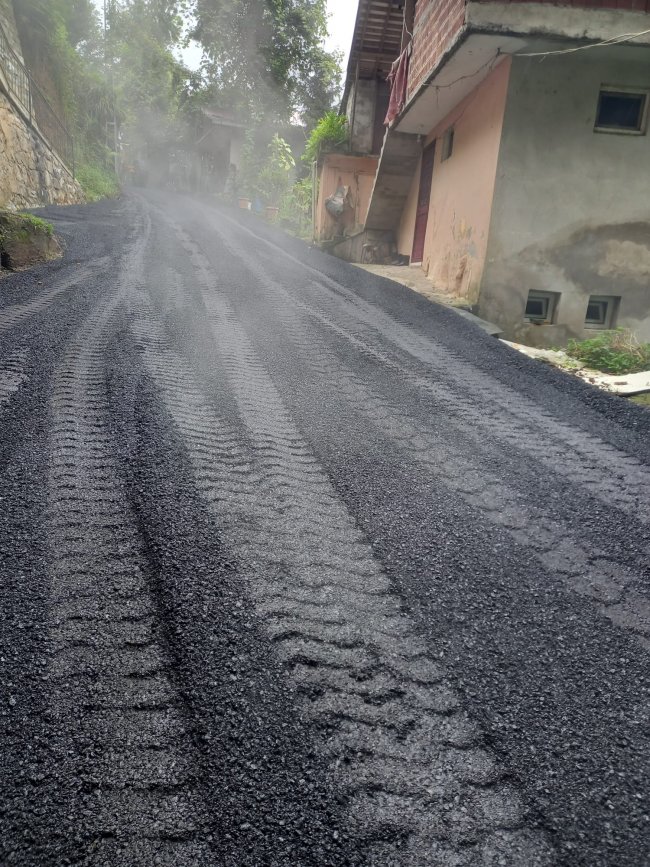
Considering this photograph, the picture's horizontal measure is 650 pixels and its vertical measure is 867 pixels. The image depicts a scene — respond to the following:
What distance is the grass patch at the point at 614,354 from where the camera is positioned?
546 cm

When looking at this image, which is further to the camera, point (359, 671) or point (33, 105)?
point (33, 105)

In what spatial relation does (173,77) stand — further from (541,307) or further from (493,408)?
(493,408)

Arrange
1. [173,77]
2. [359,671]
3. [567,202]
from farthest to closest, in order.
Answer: [173,77] → [567,202] → [359,671]

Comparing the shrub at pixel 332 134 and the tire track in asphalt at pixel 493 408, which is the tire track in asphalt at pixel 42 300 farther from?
the shrub at pixel 332 134

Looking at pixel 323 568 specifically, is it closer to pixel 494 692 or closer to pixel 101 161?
pixel 494 692

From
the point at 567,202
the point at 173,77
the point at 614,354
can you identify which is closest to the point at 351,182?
the point at 567,202

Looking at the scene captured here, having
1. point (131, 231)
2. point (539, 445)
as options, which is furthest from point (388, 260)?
point (539, 445)

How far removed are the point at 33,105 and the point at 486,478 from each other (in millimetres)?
17153

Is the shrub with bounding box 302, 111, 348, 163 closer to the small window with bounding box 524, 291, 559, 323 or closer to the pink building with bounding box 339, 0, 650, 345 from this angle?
the pink building with bounding box 339, 0, 650, 345

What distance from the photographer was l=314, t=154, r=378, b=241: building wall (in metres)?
14.4

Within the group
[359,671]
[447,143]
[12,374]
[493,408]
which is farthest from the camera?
[447,143]

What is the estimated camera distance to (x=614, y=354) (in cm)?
560

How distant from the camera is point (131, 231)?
1133cm

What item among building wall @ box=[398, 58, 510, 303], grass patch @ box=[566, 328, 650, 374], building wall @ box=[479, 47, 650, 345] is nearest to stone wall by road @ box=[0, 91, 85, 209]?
→ building wall @ box=[398, 58, 510, 303]
